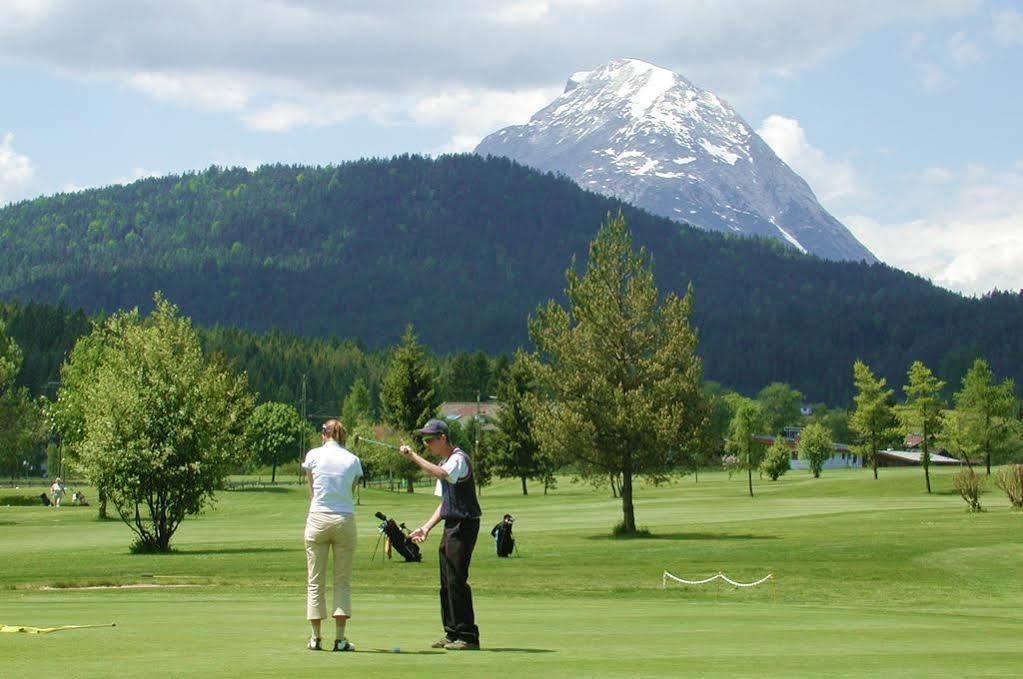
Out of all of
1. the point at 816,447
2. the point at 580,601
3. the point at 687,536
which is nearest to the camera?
the point at 580,601

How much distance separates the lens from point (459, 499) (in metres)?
15.4

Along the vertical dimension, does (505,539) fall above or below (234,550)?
above

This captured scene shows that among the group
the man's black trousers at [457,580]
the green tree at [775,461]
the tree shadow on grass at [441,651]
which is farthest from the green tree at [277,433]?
the tree shadow on grass at [441,651]

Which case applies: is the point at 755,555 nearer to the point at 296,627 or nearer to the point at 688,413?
the point at 688,413

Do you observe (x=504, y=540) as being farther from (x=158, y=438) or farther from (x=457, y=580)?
(x=457, y=580)

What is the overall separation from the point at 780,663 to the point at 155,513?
115 feet

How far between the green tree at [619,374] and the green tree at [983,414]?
158 ft

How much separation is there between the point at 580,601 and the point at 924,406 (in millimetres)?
74444

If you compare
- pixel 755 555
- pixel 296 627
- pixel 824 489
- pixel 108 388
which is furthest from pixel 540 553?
pixel 824 489

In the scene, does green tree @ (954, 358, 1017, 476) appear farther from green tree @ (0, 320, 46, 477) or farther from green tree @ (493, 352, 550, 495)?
green tree @ (0, 320, 46, 477)

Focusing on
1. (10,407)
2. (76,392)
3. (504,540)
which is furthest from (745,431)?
(504,540)

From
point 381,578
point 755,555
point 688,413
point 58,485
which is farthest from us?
point 58,485

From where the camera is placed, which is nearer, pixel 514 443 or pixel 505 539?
pixel 505 539

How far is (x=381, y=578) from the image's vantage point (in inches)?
1308
